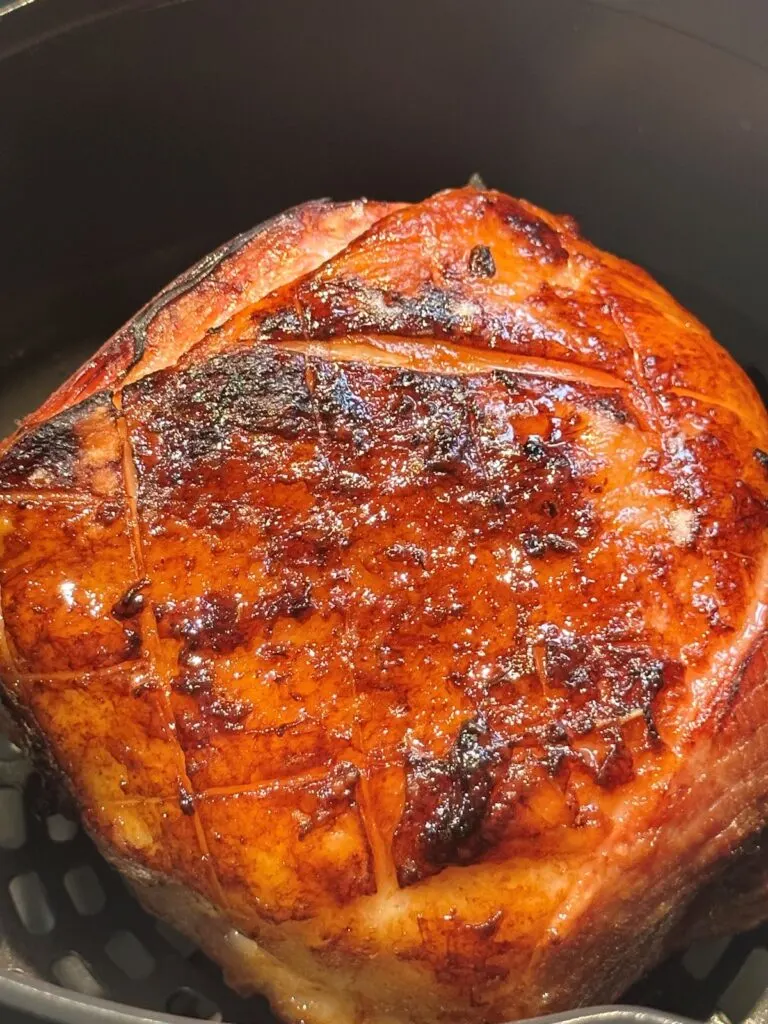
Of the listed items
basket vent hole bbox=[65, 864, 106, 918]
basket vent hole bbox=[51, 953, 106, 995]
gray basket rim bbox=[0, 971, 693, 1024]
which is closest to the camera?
gray basket rim bbox=[0, 971, 693, 1024]

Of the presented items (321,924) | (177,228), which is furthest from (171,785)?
(177,228)

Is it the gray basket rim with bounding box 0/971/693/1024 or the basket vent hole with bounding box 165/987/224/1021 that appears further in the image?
the basket vent hole with bounding box 165/987/224/1021

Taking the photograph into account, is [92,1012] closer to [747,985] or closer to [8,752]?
[8,752]

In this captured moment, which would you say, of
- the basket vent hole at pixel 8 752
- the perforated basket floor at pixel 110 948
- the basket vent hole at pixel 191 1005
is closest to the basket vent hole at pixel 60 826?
the perforated basket floor at pixel 110 948

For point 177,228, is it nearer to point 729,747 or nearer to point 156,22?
point 156,22

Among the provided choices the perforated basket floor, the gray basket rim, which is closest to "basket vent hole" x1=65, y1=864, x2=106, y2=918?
the perforated basket floor

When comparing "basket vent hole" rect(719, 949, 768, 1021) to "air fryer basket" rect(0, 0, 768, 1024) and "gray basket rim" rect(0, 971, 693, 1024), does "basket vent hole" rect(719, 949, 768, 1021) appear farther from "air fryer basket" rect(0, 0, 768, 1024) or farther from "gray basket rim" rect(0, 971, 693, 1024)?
"gray basket rim" rect(0, 971, 693, 1024)

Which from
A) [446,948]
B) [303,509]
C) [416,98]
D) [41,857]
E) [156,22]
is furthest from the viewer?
[416,98]
